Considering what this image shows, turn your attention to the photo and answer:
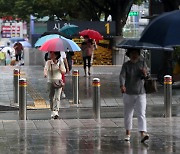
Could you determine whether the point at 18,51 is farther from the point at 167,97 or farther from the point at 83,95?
the point at 167,97

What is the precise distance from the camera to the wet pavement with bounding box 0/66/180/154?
10.6m

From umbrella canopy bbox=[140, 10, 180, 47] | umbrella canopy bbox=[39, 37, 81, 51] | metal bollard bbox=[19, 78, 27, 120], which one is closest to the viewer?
umbrella canopy bbox=[140, 10, 180, 47]

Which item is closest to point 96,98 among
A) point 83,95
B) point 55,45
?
point 55,45

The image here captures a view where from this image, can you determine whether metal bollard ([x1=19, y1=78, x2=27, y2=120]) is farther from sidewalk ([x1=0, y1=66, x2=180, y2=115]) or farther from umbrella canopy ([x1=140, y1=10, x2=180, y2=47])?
umbrella canopy ([x1=140, y1=10, x2=180, y2=47])

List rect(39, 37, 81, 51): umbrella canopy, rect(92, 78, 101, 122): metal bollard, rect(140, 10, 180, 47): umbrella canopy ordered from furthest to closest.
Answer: rect(39, 37, 81, 51): umbrella canopy → rect(92, 78, 101, 122): metal bollard → rect(140, 10, 180, 47): umbrella canopy

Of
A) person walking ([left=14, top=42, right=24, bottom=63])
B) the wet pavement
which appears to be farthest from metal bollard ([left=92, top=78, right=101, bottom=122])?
person walking ([left=14, top=42, right=24, bottom=63])

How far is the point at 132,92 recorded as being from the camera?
36.3 ft

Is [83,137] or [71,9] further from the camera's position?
[71,9]

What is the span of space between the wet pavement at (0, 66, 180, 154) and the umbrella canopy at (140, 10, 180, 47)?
214 cm

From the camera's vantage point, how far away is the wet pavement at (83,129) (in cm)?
1056

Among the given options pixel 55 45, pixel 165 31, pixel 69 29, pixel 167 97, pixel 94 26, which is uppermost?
pixel 94 26

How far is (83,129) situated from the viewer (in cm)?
1276

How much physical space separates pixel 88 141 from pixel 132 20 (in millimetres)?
58781

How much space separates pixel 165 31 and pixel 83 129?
173 inches
